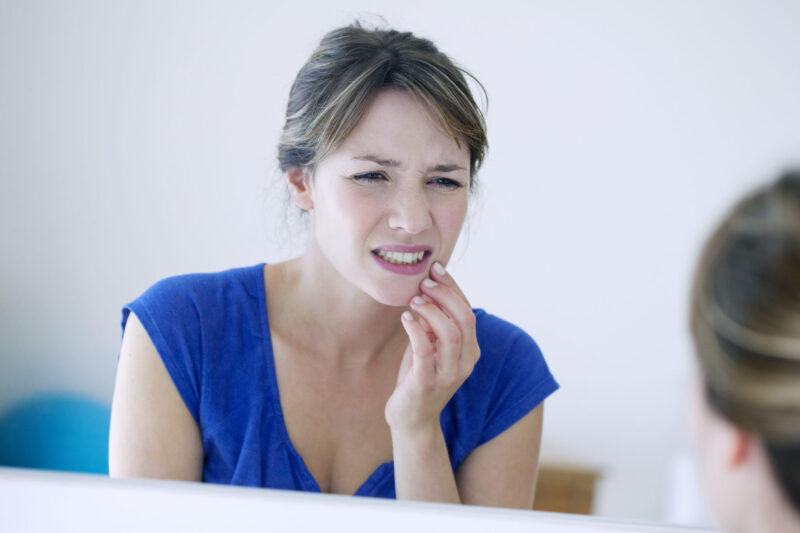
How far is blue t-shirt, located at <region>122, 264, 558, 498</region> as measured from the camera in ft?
2.33

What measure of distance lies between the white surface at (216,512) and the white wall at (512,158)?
0.09 m

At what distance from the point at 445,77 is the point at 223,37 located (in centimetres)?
21

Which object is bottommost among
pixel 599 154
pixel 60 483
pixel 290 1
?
pixel 60 483

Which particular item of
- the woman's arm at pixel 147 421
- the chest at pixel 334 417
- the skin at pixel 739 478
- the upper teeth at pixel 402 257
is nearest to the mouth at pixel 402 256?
the upper teeth at pixel 402 257

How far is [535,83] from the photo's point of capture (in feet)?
2.32

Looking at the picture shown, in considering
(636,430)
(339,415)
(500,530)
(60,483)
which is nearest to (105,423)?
(60,483)

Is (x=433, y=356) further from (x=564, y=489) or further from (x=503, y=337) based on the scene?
(x=564, y=489)

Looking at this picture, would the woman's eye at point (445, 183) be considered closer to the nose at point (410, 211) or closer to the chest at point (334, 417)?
the nose at point (410, 211)

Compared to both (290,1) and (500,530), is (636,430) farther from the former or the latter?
(290,1)

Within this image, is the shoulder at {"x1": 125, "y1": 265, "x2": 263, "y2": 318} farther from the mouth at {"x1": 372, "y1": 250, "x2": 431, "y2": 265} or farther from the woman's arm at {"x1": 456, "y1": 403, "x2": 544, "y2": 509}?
the woman's arm at {"x1": 456, "y1": 403, "x2": 544, "y2": 509}

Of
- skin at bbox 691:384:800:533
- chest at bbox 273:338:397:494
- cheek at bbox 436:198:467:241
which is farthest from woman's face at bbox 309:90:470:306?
skin at bbox 691:384:800:533

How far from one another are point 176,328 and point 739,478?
0.51 m

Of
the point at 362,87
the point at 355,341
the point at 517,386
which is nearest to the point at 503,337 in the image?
the point at 517,386

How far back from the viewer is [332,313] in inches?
30.7
